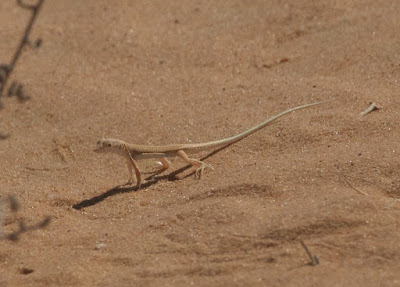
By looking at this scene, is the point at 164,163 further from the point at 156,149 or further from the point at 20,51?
the point at 20,51

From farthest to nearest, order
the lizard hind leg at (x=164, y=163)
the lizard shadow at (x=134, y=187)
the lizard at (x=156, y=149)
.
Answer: the lizard hind leg at (x=164, y=163), the lizard at (x=156, y=149), the lizard shadow at (x=134, y=187)

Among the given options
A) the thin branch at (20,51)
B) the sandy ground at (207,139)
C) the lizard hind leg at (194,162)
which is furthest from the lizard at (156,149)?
the thin branch at (20,51)

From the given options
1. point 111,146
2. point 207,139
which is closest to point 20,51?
point 111,146

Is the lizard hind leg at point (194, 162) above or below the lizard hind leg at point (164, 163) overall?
above

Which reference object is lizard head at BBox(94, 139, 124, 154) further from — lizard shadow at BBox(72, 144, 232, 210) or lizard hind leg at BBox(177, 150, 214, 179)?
lizard hind leg at BBox(177, 150, 214, 179)

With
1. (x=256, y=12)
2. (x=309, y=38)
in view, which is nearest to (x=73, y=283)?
(x=309, y=38)

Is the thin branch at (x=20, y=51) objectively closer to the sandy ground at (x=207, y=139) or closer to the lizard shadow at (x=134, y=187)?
the sandy ground at (x=207, y=139)

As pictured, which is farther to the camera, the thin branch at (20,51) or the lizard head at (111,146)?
the thin branch at (20,51)

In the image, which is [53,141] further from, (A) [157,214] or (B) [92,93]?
(A) [157,214]
